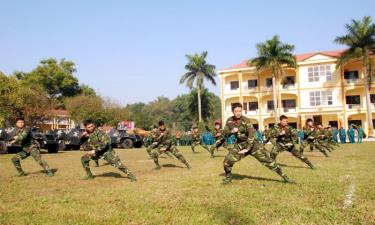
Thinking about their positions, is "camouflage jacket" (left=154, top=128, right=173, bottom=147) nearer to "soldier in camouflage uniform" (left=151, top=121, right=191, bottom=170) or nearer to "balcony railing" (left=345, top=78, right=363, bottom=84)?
"soldier in camouflage uniform" (left=151, top=121, right=191, bottom=170)

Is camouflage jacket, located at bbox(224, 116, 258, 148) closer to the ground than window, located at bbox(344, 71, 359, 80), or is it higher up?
closer to the ground

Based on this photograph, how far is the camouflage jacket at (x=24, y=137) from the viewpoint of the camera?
1104 cm

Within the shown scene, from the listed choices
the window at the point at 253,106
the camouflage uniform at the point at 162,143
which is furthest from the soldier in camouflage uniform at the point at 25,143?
the window at the point at 253,106

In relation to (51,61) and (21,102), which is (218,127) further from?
(51,61)

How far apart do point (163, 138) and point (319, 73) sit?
4009 cm

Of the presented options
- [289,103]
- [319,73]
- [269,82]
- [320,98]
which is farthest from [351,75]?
[269,82]

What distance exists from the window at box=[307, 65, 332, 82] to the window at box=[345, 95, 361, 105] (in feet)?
11.6

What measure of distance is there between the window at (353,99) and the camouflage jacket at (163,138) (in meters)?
40.8

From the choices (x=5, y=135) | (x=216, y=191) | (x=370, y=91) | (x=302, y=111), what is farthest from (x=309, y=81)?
(x=216, y=191)

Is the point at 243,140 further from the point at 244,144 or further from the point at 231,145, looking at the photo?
the point at 231,145

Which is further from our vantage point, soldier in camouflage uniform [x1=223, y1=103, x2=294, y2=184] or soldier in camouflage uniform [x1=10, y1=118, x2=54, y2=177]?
soldier in camouflage uniform [x1=10, y1=118, x2=54, y2=177]

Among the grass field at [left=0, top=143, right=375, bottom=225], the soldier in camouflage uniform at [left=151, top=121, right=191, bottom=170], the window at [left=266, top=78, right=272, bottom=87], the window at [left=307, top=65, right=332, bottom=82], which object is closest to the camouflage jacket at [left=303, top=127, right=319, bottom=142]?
the grass field at [left=0, top=143, right=375, bottom=225]

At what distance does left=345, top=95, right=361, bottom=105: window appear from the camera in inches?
1824

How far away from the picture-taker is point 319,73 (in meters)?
47.4
